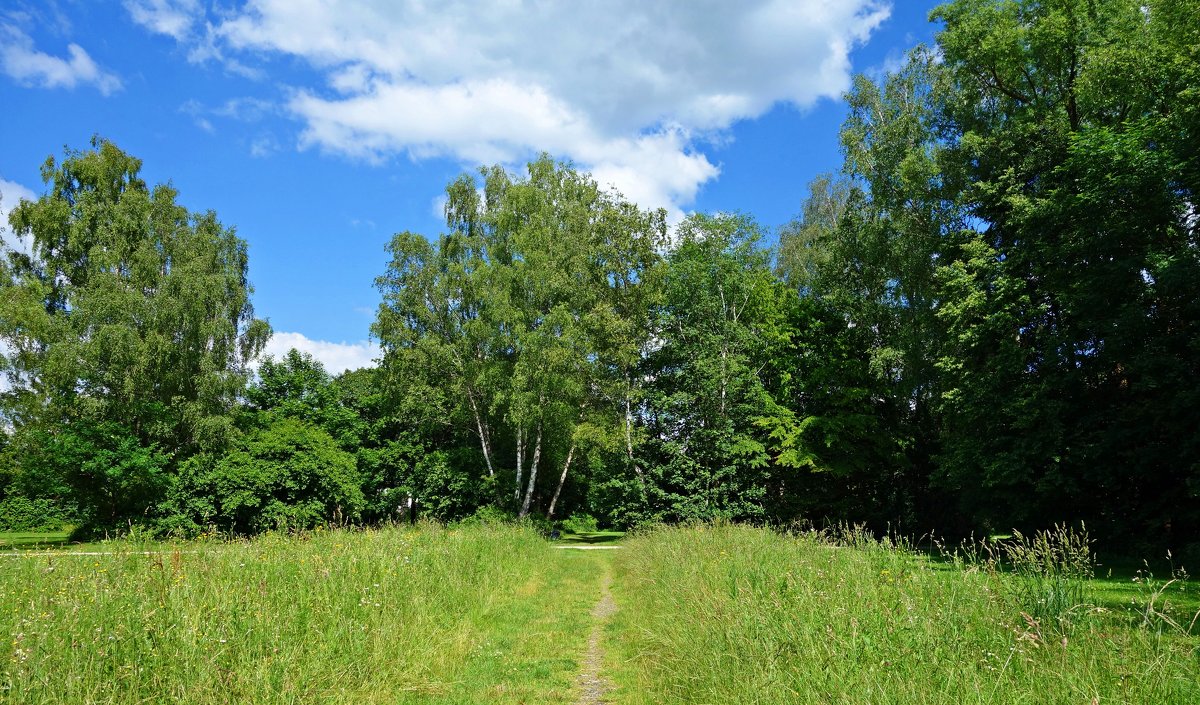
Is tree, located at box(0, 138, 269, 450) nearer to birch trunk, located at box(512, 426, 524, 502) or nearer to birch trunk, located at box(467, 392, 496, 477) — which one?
birch trunk, located at box(467, 392, 496, 477)

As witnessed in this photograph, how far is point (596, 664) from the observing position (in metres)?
7.56

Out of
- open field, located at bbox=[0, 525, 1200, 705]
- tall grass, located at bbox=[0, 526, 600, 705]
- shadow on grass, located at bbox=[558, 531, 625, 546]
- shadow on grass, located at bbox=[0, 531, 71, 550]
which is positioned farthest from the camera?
shadow on grass, located at bbox=[558, 531, 625, 546]

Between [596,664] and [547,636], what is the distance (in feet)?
4.22

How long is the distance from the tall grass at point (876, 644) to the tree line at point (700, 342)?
1594 centimetres

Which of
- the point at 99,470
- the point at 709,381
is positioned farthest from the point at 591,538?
the point at 99,470

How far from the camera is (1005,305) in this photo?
20.3 meters

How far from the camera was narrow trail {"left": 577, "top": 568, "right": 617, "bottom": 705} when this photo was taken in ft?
→ 20.7

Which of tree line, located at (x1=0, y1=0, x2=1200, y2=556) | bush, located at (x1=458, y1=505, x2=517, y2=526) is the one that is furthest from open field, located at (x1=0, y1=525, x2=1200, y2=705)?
bush, located at (x1=458, y1=505, x2=517, y2=526)

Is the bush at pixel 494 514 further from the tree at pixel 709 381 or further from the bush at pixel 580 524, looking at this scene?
the tree at pixel 709 381

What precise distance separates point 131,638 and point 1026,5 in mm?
29755

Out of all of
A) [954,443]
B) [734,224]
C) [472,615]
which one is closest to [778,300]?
[734,224]

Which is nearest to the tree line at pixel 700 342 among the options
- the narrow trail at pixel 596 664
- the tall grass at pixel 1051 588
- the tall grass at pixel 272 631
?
the narrow trail at pixel 596 664

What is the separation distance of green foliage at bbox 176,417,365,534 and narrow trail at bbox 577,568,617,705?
21.5 meters

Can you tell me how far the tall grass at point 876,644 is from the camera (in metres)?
3.67
